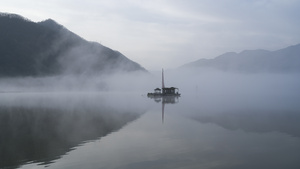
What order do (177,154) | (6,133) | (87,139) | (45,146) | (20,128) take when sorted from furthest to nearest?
1. (20,128)
2. (6,133)
3. (87,139)
4. (45,146)
5. (177,154)

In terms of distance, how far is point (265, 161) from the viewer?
19484mm

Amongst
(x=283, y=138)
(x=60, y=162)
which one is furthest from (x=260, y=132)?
(x=60, y=162)

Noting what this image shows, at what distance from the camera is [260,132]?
106ft

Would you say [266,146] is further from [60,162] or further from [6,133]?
[6,133]

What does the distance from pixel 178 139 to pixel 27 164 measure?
13861 millimetres

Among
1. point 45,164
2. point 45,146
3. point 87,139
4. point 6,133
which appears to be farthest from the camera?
point 6,133

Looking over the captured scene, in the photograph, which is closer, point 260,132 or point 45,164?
point 45,164

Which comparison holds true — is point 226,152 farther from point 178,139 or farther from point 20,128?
point 20,128

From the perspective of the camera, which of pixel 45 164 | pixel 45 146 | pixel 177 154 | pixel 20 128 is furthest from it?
pixel 20 128

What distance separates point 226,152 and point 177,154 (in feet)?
12.9

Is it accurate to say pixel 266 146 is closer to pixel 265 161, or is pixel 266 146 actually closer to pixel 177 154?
pixel 265 161

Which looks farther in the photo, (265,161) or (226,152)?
(226,152)

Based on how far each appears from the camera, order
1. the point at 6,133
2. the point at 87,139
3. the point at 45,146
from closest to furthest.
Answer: the point at 45,146
the point at 87,139
the point at 6,133

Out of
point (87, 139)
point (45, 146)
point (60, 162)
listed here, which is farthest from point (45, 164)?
point (87, 139)
